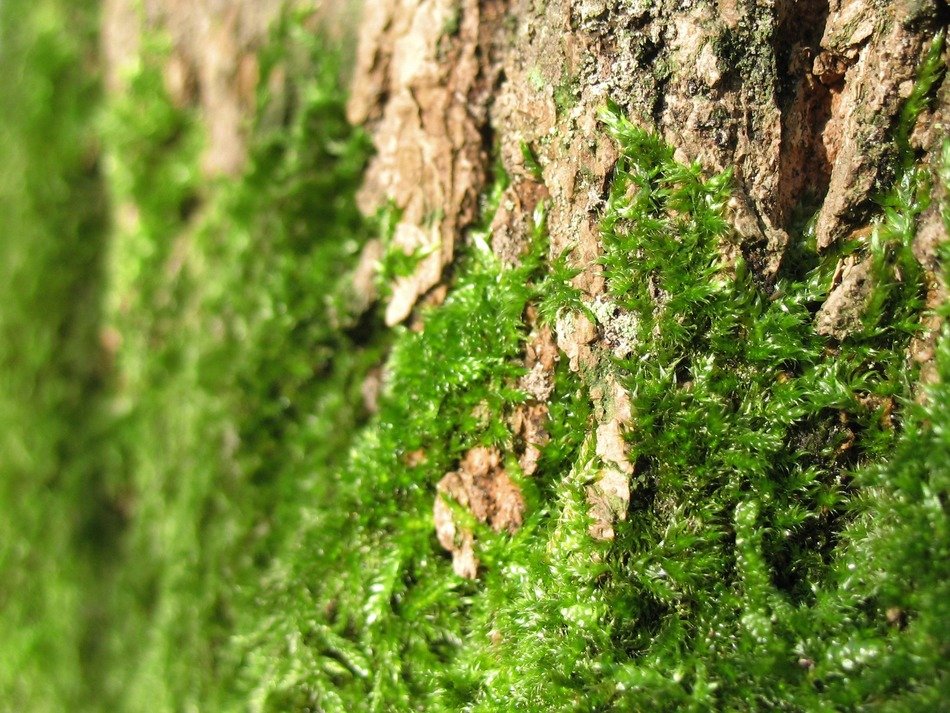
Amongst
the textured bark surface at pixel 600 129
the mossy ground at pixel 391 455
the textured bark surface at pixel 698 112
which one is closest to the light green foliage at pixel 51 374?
the mossy ground at pixel 391 455

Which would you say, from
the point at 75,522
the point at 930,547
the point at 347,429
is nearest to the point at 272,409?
the point at 347,429

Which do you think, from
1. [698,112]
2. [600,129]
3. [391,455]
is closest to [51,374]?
[391,455]

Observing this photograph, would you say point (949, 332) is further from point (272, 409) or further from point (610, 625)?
point (272, 409)

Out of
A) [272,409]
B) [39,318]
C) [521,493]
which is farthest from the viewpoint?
[39,318]

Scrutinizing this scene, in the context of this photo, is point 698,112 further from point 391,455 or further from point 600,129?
point 391,455

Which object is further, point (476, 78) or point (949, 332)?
point (476, 78)

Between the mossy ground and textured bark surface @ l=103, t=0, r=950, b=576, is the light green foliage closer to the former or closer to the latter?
the mossy ground

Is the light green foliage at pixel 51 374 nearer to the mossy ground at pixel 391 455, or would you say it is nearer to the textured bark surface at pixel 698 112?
the mossy ground at pixel 391 455
